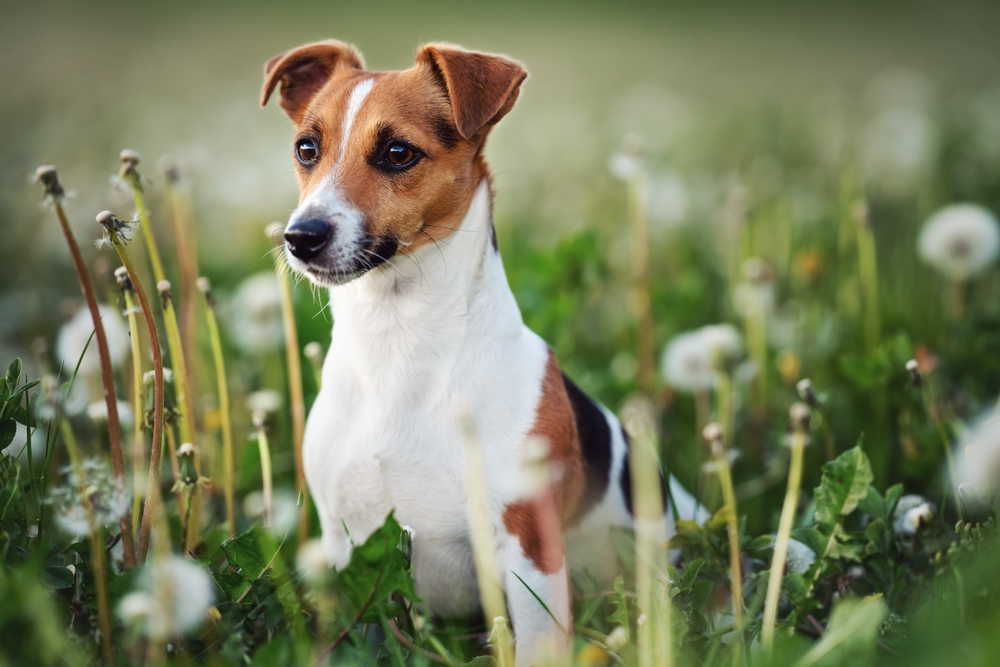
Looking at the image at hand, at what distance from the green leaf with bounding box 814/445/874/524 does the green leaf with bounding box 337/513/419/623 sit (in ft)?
3.94

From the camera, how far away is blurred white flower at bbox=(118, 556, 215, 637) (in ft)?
5.67

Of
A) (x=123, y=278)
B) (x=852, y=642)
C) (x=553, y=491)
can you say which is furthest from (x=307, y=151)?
(x=852, y=642)

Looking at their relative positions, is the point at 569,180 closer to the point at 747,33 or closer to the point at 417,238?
the point at 417,238

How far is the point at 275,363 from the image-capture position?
13.7ft

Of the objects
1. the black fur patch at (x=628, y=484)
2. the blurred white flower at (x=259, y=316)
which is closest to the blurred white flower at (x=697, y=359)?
the black fur patch at (x=628, y=484)

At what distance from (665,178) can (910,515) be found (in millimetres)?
4078

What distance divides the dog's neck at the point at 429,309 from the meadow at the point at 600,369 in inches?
12.2

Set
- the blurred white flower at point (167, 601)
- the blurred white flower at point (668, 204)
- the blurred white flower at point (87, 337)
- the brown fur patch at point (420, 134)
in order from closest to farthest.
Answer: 1. the blurred white flower at point (167, 601)
2. the brown fur patch at point (420, 134)
3. the blurred white flower at point (87, 337)
4. the blurred white flower at point (668, 204)

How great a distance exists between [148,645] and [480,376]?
1067mm

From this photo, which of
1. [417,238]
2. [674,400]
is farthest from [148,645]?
[674,400]

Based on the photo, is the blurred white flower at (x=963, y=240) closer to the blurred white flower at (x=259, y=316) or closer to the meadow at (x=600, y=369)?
the meadow at (x=600, y=369)

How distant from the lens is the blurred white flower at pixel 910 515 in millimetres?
2465

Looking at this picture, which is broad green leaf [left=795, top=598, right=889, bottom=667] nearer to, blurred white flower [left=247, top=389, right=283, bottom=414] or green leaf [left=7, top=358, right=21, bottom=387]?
blurred white flower [left=247, top=389, right=283, bottom=414]

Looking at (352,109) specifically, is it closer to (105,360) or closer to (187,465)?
(105,360)
